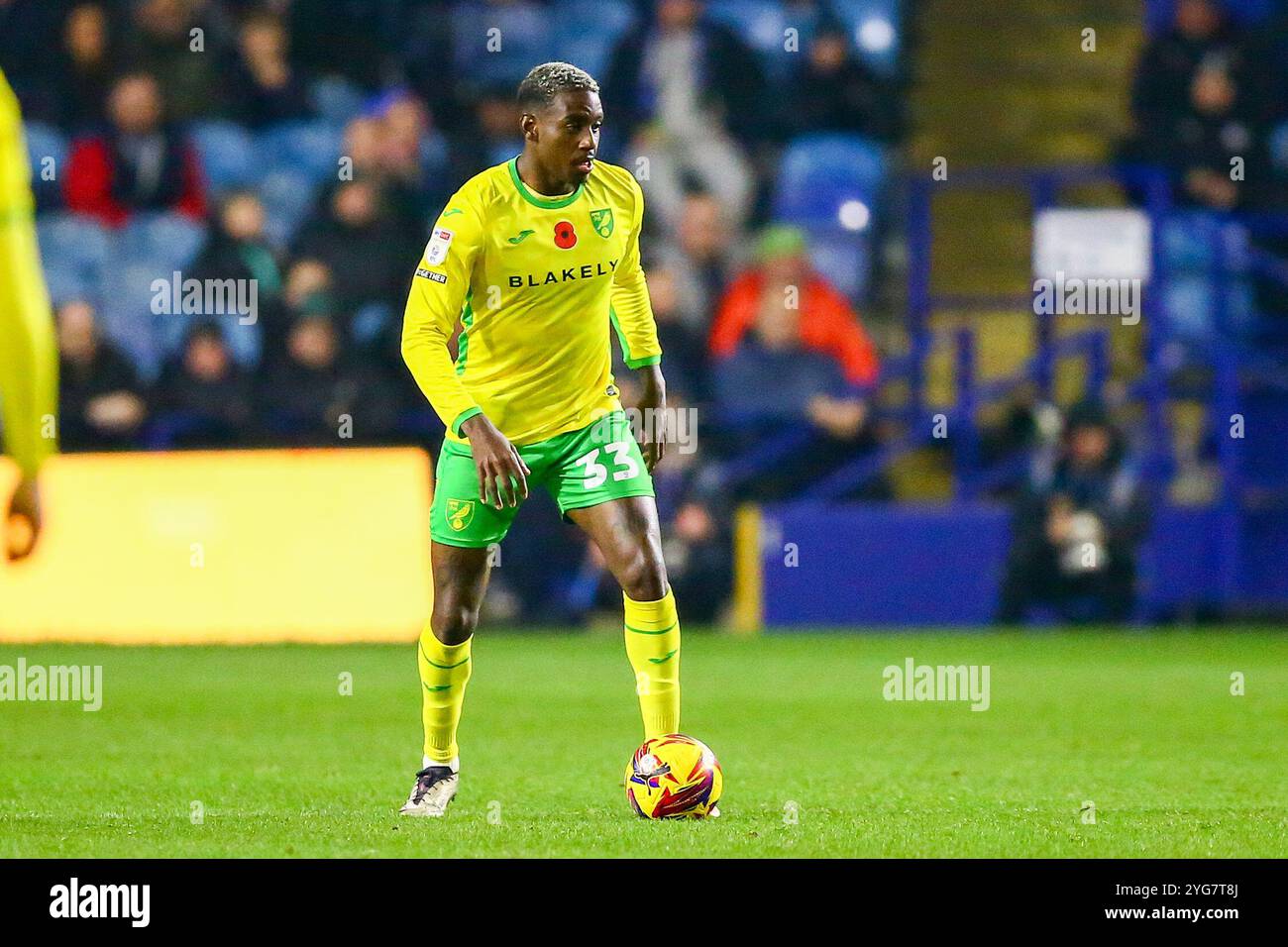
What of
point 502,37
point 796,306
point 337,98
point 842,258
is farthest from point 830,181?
point 337,98

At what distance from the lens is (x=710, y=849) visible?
6406 millimetres

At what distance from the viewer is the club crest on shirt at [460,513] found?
7.32 metres

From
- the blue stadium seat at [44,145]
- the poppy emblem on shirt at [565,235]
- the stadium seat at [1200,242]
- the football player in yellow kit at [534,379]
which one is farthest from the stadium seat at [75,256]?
the poppy emblem on shirt at [565,235]

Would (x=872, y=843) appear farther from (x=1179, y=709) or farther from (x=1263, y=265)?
(x=1263, y=265)

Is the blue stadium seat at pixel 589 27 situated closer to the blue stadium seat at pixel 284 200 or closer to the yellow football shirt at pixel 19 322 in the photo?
the blue stadium seat at pixel 284 200

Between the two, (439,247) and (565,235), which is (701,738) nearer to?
(565,235)

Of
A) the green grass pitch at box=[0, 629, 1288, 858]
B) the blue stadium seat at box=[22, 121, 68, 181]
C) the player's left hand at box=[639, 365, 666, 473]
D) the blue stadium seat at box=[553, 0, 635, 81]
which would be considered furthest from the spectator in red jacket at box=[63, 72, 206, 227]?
the player's left hand at box=[639, 365, 666, 473]

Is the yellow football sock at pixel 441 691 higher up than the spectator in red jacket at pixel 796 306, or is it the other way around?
the spectator in red jacket at pixel 796 306

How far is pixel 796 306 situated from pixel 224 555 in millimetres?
4167

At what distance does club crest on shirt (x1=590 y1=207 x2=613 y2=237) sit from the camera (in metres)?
7.39

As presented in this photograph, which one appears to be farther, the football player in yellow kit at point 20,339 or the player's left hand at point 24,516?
the player's left hand at point 24,516

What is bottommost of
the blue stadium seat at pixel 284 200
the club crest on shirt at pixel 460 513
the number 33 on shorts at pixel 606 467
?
the club crest on shirt at pixel 460 513
